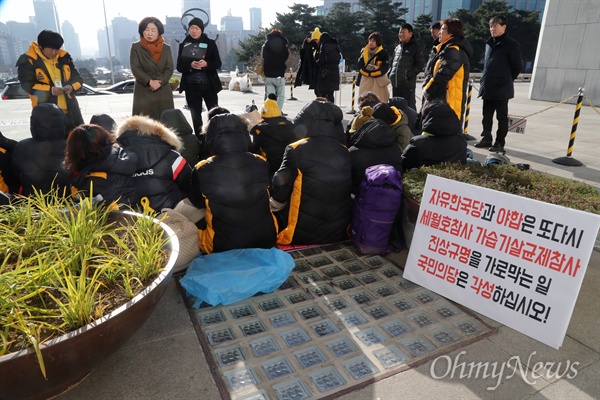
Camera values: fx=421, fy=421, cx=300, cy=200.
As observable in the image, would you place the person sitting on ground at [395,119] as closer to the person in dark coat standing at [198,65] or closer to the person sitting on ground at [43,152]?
the person in dark coat standing at [198,65]

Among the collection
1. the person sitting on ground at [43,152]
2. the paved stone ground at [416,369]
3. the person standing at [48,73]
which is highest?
the person standing at [48,73]

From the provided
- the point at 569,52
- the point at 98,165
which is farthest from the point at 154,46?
the point at 569,52

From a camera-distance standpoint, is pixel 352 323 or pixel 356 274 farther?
pixel 356 274

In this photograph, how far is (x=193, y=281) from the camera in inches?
120

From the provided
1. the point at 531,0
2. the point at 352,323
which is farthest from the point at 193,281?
the point at 531,0

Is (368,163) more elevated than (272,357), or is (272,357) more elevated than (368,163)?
(368,163)

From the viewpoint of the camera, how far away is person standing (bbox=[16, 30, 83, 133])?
5660 mm

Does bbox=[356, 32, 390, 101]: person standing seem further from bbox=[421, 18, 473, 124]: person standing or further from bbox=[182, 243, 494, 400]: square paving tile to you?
bbox=[182, 243, 494, 400]: square paving tile

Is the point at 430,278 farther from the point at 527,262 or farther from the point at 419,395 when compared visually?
the point at 419,395

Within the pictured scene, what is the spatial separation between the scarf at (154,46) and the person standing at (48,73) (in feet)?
3.58

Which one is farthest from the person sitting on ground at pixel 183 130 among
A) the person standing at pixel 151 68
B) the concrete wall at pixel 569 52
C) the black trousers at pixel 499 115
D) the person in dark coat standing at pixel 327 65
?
the concrete wall at pixel 569 52

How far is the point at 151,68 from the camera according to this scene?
590cm

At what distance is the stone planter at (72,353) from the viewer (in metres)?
1.69

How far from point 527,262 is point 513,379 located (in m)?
0.75
